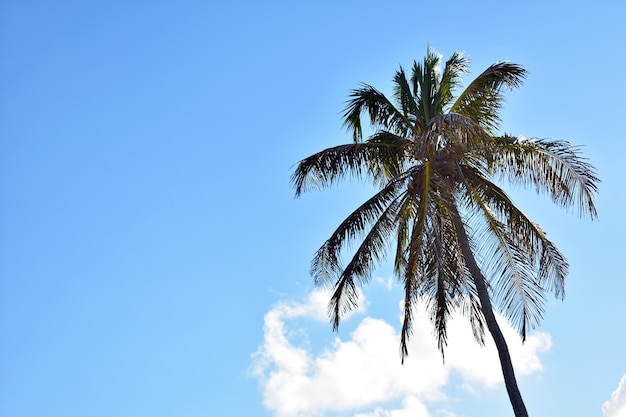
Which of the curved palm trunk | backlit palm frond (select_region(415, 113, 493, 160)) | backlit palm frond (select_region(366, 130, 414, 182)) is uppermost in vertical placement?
backlit palm frond (select_region(366, 130, 414, 182))

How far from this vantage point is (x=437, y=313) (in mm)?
15586

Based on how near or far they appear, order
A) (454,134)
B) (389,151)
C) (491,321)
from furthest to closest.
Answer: (389,151) < (491,321) < (454,134)

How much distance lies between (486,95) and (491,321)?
15.9 feet

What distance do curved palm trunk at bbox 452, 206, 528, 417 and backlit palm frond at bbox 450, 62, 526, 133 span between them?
2292 millimetres

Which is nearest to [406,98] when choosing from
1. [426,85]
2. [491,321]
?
[426,85]

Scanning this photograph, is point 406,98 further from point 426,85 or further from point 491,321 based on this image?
point 491,321

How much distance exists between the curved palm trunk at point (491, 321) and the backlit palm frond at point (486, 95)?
2292mm

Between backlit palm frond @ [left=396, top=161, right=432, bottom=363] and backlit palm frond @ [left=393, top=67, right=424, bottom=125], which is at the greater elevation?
backlit palm frond @ [left=393, top=67, right=424, bottom=125]

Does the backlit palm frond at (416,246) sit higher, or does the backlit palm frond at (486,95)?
the backlit palm frond at (486,95)

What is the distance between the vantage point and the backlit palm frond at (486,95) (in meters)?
16.1

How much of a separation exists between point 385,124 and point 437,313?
4173 millimetres

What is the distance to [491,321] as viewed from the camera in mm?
14141

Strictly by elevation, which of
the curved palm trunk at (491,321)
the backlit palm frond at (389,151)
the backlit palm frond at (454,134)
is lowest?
the curved palm trunk at (491,321)

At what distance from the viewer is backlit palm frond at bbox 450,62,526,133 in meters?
16.1
